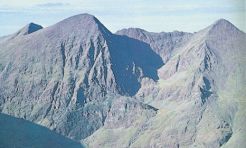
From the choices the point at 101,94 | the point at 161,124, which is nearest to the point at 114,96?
the point at 101,94

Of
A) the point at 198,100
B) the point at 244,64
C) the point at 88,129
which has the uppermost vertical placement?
the point at 244,64

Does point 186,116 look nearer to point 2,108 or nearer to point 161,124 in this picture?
point 161,124

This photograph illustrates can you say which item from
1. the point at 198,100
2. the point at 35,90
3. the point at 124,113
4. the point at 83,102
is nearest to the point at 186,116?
the point at 198,100

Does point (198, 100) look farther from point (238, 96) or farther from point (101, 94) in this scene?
point (101, 94)

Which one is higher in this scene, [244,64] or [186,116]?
[244,64]

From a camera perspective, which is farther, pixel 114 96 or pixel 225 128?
pixel 114 96

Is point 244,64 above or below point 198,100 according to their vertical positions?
above
